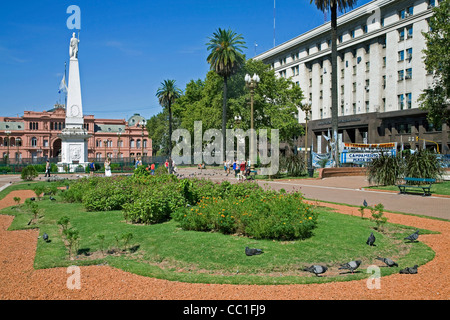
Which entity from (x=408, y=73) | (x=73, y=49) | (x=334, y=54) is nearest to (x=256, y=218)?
(x=334, y=54)

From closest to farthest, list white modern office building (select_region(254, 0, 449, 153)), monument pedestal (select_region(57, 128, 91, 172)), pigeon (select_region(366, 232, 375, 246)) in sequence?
pigeon (select_region(366, 232, 375, 246)) → monument pedestal (select_region(57, 128, 91, 172)) → white modern office building (select_region(254, 0, 449, 153))

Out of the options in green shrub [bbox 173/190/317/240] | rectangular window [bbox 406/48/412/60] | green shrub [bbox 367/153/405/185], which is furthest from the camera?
rectangular window [bbox 406/48/412/60]

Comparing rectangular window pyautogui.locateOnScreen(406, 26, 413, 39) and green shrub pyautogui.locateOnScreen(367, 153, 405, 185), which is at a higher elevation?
rectangular window pyautogui.locateOnScreen(406, 26, 413, 39)

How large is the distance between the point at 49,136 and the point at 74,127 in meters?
53.5

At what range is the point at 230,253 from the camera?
6.94m

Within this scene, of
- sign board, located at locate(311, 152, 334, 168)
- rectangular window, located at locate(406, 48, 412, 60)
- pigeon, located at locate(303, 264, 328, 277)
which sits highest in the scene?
rectangular window, located at locate(406, 48, 412, 60)

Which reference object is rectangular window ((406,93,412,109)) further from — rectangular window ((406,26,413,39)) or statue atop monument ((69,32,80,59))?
statue atop monument ((69,32,80,59))

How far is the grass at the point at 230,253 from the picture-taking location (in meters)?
6.08

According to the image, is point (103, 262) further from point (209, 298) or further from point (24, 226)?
point (24, 226)

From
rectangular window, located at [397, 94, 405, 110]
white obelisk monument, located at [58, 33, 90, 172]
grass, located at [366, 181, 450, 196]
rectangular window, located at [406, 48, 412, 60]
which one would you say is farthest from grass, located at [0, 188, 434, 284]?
rectangular window, located at [406, 48, 412, 60]

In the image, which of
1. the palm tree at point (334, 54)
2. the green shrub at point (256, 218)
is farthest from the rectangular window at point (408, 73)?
the green shrub at point (256, 218)

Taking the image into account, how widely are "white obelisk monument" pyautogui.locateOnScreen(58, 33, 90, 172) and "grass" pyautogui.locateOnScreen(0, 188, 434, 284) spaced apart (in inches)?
1271

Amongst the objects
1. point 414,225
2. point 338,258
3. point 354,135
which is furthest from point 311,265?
point 354,135

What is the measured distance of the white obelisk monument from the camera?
38000 millimetres
